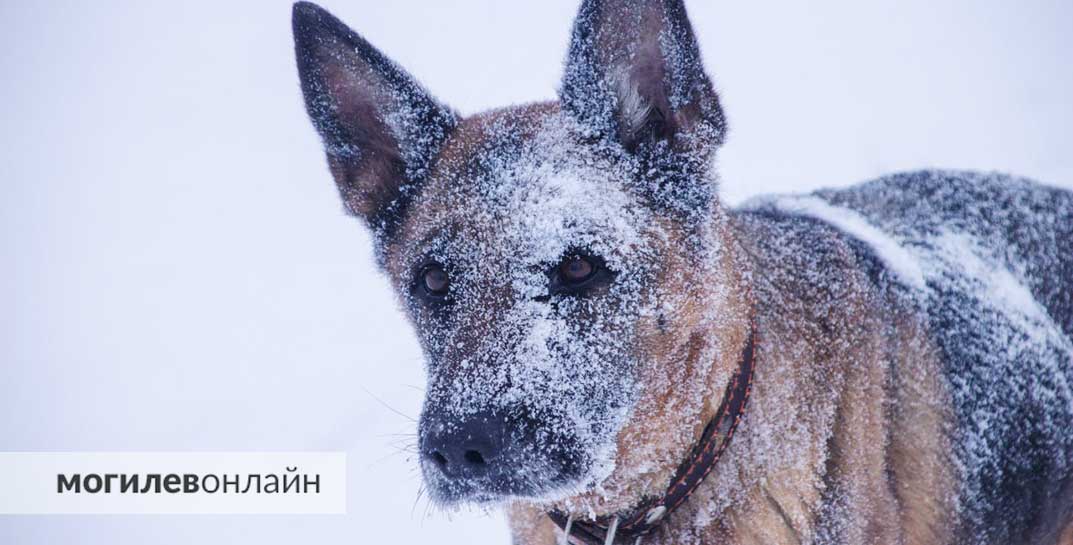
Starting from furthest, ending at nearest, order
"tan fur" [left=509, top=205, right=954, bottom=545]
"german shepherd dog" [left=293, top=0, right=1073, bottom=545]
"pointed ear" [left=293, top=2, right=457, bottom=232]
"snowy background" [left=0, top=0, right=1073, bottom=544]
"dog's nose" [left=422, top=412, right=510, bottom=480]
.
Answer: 1. "snowy background" [left=0, top=0, right=1073, bottom=544]
2. "pointed ear" [left=293, top=2, right=457, bottom=232]
3. "tan fur" [left=509, top=205, right=954, bottom=545]
4. "german shepherd dog" [left=293, top=0, right=1073, bottom=545]
5. "dog's nose" [left=422, top=412, right=510, bottom=480]

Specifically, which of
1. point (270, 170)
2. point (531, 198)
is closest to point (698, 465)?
point (531, 198)

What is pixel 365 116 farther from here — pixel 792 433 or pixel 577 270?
pixel 792 433

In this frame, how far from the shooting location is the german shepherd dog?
148 centimetres

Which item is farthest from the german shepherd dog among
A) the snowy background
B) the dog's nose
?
the snowy background

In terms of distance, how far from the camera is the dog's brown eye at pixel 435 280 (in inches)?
64.8

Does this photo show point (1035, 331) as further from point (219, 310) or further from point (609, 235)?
point (219, 310)

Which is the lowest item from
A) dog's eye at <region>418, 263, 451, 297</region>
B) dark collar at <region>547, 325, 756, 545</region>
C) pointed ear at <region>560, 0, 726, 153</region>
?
dark collar at <region>547, 325, 756, 545</region>

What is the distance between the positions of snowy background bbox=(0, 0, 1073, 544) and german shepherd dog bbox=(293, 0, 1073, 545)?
0.91 meters

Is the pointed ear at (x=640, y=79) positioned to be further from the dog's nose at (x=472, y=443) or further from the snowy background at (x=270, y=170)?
the snowy background at (x=270, y=170)

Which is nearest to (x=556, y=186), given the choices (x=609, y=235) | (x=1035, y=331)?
(x=609, y=235)

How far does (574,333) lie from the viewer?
4.92 ft

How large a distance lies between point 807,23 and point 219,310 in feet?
11.7

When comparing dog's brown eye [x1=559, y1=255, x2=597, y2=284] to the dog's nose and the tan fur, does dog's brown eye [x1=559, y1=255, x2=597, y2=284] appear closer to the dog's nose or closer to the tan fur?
the tan fur

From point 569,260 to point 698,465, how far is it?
53 cm
